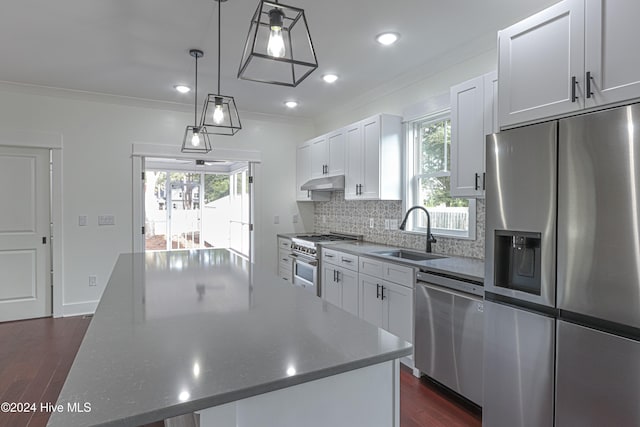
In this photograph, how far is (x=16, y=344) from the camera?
11.1 ft

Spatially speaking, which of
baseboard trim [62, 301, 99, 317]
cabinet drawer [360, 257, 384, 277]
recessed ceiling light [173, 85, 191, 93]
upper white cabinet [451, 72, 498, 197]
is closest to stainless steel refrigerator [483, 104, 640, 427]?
upper white cabinet [451, 72, 498, 197]

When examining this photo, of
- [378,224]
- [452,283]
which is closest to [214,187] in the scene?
[378,224]

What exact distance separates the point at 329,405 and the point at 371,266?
2202 millimetres

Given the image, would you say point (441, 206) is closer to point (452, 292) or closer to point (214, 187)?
point (452, 292)

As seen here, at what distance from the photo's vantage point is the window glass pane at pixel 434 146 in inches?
127

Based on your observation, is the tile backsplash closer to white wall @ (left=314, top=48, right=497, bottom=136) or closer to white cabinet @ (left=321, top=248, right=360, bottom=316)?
white cabinet @ (left=321, top=248, right=360, bottom=316)

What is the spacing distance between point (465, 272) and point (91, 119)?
4373 millimetres

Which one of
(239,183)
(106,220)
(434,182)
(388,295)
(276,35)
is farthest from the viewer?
(239,183)

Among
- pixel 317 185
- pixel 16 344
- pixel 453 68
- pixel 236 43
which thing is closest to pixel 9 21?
pixel 236 43

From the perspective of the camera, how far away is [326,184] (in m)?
4.32

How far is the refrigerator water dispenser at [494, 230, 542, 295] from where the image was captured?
1799mm

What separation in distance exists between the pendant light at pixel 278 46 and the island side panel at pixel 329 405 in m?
1.01

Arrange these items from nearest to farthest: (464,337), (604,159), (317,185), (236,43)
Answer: (604,159)
(464,337)
(236,43)
(317,185)

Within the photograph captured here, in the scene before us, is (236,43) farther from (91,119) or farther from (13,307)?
(13,307)
